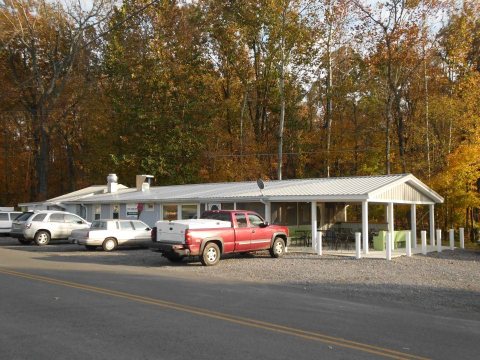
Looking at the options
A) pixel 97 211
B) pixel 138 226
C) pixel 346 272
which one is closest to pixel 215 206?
pixel 138 226

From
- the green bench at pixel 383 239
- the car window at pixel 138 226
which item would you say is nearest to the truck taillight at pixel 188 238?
the car window at pixel 138 226

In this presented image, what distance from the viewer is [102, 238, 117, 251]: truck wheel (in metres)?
23.3

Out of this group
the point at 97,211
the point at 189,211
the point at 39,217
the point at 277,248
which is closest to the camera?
the point at 277,248

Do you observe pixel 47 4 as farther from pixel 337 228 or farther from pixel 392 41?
pixel 337 228

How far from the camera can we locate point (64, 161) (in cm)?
5975

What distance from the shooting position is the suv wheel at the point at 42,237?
86.7 feet

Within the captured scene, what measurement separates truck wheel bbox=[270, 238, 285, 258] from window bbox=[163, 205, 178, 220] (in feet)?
33.4

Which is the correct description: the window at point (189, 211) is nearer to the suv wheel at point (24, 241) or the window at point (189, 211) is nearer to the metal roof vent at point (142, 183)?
the metal roof vent at point (142, 183)

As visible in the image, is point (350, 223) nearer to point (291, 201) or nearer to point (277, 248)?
point (291, 201)

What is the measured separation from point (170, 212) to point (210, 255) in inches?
480

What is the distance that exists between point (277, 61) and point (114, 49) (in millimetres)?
15672

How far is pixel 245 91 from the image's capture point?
43000 millimetres

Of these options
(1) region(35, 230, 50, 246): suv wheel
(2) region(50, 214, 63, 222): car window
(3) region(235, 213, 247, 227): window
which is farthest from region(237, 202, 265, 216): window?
(1) region(35, 230, 50, 246): suv wheel

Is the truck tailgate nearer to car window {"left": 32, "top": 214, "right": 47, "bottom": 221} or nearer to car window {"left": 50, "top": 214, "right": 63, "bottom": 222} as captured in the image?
car window {"left": 50, "top": 214, "right": 63, "bottom": 222}
